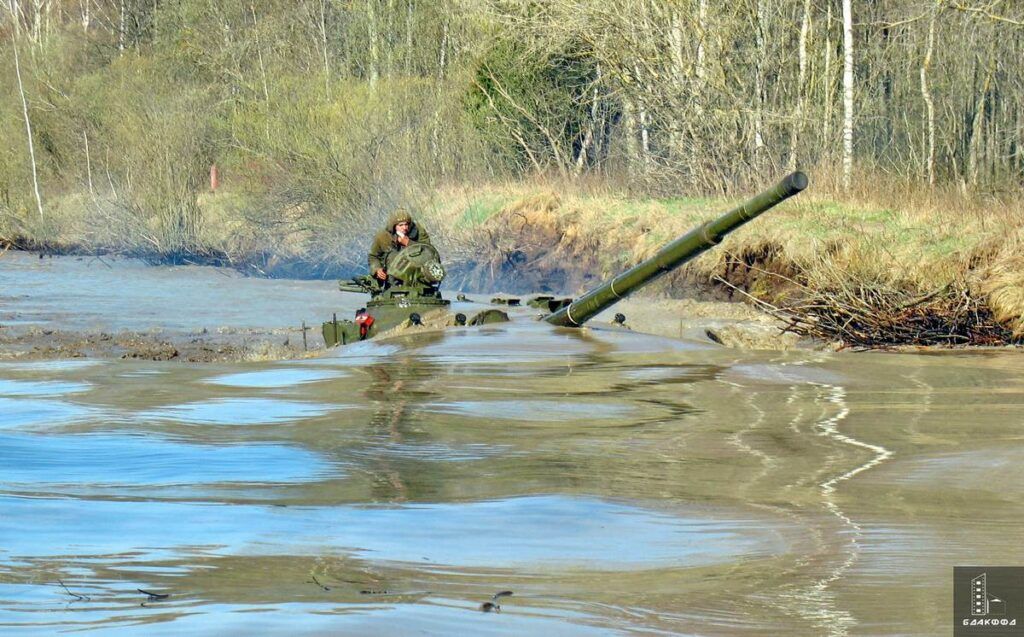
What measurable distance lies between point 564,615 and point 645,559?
3.47ft

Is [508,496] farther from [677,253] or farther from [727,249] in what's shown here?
[727,249]

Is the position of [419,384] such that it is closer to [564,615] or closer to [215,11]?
[564,615]

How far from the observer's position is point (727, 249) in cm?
2450

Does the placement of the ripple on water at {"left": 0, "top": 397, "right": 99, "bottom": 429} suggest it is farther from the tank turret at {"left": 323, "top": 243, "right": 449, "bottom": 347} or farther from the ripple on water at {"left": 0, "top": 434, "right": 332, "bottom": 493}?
the tank turret at {"left": 323, "top": 243, "right": 449, "bottom": 347}

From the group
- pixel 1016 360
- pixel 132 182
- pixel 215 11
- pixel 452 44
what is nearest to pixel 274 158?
pixel 132 182

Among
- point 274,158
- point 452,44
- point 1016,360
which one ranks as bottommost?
point 1016,360

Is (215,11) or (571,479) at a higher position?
(215,11)

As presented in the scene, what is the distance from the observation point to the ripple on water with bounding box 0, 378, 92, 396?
40.6 feet

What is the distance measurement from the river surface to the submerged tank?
180cm

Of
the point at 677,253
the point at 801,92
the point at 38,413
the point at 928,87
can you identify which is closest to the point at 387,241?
the point at 677,253

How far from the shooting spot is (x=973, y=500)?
7.40 meters

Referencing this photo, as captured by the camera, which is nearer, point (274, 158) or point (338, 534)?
point (338, 534)

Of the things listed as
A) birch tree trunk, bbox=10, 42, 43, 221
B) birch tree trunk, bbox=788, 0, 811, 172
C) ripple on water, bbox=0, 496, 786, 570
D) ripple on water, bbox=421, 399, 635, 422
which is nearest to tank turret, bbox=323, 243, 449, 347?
ripple on water, bbox=421, 399, 635, 422

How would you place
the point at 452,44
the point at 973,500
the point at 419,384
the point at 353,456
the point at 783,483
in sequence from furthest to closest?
the point at 452,44
the point at 419,384
the point at 353,456
the point at 783,483
the point at 973,500
